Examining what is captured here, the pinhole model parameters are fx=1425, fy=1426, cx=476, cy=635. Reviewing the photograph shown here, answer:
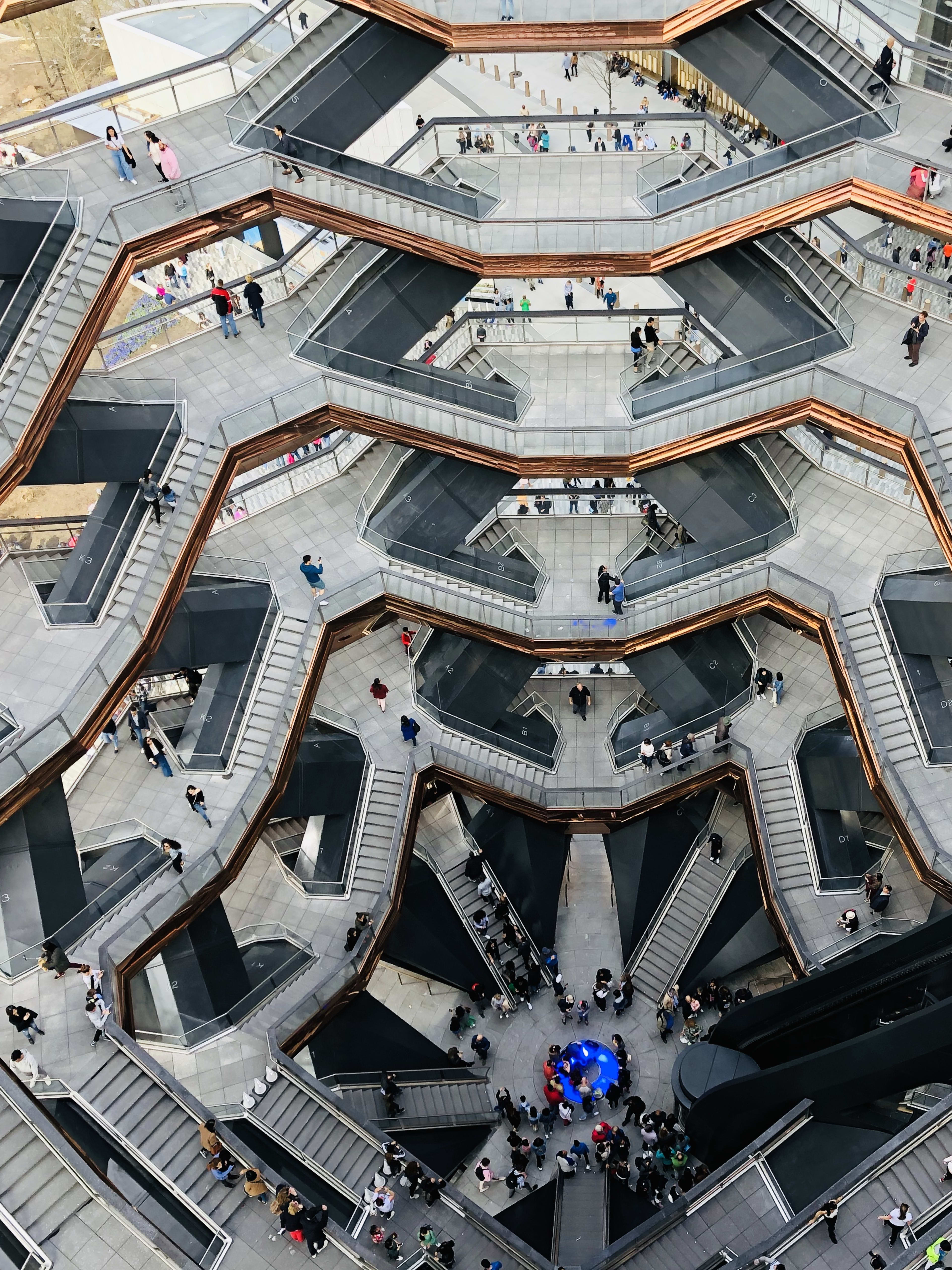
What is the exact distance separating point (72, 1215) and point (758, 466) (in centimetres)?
2516

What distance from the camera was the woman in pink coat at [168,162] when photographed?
33.2 metres

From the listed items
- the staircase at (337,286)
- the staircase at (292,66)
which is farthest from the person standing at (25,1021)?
the staircase at (292,66)

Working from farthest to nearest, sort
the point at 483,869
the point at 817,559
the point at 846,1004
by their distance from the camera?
the point at 483,869 → the point at 817,559 → the point at 846,1004

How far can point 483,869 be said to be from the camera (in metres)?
41.5

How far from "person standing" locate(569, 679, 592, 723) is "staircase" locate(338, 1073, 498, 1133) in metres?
10.9

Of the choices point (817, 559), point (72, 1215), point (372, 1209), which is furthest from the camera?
point (817, 559)

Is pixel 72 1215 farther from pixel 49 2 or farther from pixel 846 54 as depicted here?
pixel 846 54

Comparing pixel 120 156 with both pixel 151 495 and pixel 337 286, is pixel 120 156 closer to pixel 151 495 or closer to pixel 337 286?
pixel 337 286

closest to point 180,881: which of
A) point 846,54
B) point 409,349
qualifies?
point 409,349

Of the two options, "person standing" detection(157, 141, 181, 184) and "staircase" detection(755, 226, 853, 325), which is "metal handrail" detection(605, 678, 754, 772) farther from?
"person standing" detection(157, 141, 181, 184)

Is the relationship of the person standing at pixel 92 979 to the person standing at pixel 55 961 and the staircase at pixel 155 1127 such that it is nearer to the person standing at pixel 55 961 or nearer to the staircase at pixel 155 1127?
the person standing at pixel 55 961

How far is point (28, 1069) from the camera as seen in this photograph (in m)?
27.8

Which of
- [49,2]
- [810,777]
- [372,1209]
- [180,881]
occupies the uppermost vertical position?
[810,777]

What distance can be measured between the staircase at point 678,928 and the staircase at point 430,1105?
216 inches
